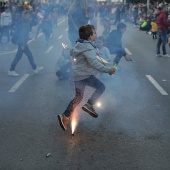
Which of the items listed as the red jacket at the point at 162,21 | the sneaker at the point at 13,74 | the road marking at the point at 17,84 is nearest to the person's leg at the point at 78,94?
the road marking at the point at 17,84

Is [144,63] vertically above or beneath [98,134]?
beneath

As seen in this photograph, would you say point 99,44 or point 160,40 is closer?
point 99,44

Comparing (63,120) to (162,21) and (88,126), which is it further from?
(162,21)

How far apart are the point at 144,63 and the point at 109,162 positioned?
343 inches

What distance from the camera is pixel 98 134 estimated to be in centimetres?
596

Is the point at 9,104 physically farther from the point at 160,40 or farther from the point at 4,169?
the point at 160,40

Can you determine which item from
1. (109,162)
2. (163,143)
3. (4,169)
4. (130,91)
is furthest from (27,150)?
(130,91)

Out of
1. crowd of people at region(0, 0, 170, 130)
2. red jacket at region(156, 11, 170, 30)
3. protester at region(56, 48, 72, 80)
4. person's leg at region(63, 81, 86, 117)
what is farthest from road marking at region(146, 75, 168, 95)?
red jacket at region(156, 11, 170, 30)

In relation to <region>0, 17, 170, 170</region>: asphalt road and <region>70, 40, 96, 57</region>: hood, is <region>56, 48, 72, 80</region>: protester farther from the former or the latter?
<region>70, 40, 96, 57</region>: hood

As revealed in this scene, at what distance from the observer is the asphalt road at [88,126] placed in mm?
4934

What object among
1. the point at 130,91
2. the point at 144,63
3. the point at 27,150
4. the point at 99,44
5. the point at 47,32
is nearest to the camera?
the point at 27,150

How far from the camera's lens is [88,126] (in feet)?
20.9

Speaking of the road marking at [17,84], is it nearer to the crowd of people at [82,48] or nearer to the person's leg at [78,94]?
the crowd of people at [82,48]

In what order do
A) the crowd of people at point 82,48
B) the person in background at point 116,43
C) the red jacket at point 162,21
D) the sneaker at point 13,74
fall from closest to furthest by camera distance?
the crowd of people at point 82,48 < the sneaker at point 13,74 < the person in background at point 116,43 < the red jacket at point 162,21
